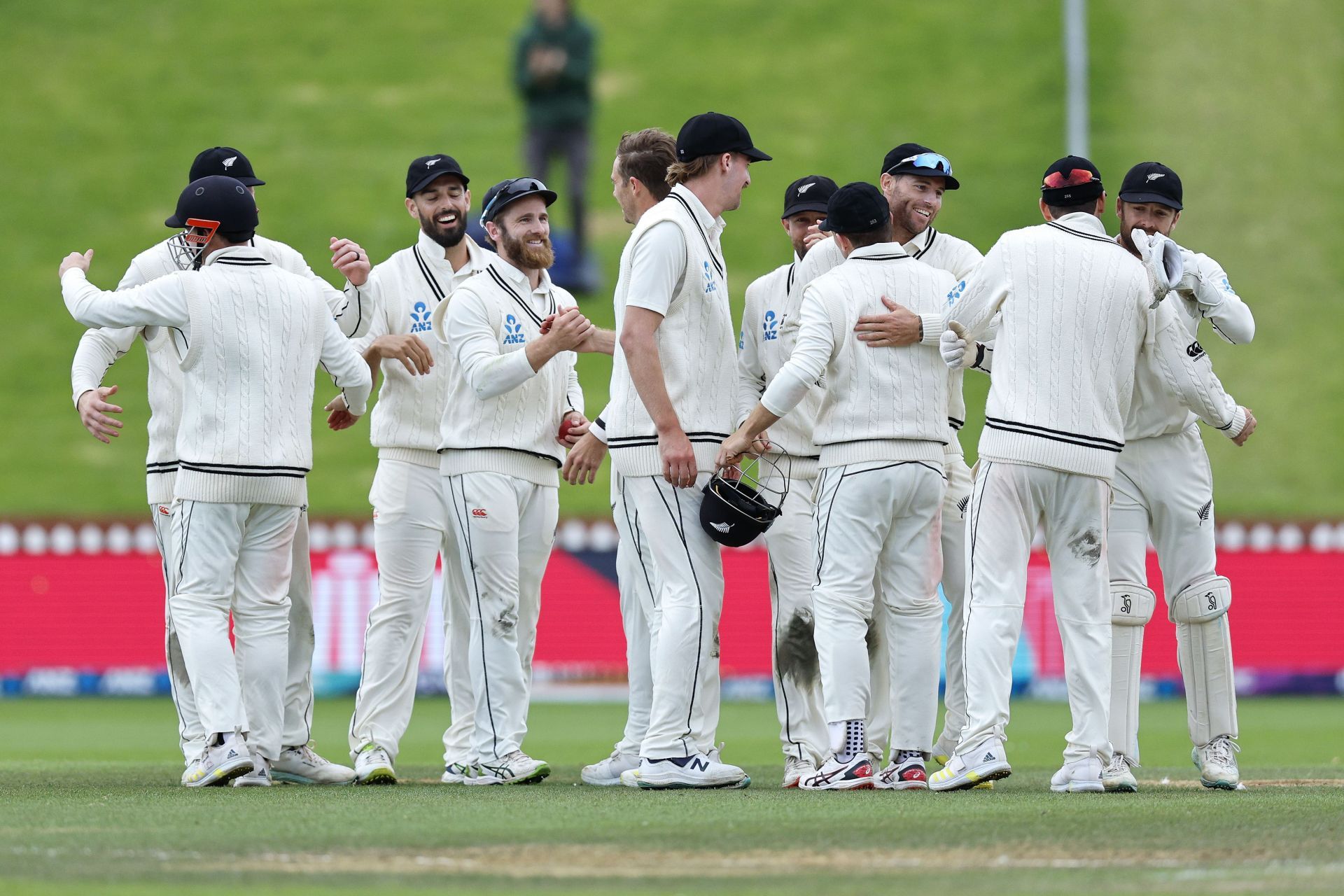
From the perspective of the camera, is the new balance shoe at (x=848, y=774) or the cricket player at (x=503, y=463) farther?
the cricket player at (x=503, y=463)

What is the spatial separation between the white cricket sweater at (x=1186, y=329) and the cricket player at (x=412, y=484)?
9.33 ft

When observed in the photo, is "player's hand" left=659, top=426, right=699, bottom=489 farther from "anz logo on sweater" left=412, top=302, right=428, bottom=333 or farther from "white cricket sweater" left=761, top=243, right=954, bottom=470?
"anz logo on sweater" left=412, top=302, right=428, bottom=333

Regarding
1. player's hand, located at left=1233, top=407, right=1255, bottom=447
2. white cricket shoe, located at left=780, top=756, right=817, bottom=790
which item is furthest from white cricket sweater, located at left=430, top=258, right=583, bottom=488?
player's hand, located at left=1233, top=407, right=1255, bottom=447

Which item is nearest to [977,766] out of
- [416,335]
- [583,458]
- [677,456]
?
[677,456]

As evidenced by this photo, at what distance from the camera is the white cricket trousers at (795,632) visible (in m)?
7.66

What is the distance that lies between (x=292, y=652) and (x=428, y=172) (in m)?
2.15

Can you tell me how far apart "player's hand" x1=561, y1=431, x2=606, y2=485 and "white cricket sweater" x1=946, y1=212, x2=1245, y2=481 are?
152cm

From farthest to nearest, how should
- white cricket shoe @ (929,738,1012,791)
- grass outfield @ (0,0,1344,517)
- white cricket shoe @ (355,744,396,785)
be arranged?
grass outfield @ (0,0,1344,517) → white cricket shoe @ (355,744,396,785) → white cricket shoe @ (929,738,1012,791)

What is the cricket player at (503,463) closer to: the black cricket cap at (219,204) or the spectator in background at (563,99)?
the black cricket cap at (219,204)

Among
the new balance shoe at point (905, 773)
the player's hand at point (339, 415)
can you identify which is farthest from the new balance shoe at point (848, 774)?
the player's hand at point (339, 415)

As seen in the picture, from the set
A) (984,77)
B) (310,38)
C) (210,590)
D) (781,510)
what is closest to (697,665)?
(781,510)

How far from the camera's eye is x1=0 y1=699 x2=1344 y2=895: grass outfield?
194 inches

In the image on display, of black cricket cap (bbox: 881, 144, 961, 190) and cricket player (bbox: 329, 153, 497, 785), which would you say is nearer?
black cricket cap (bbox: 881, 144, 961, 190)

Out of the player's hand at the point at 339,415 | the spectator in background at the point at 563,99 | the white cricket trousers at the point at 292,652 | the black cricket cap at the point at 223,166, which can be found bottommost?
the white cricket trousers at the point at 292,652
